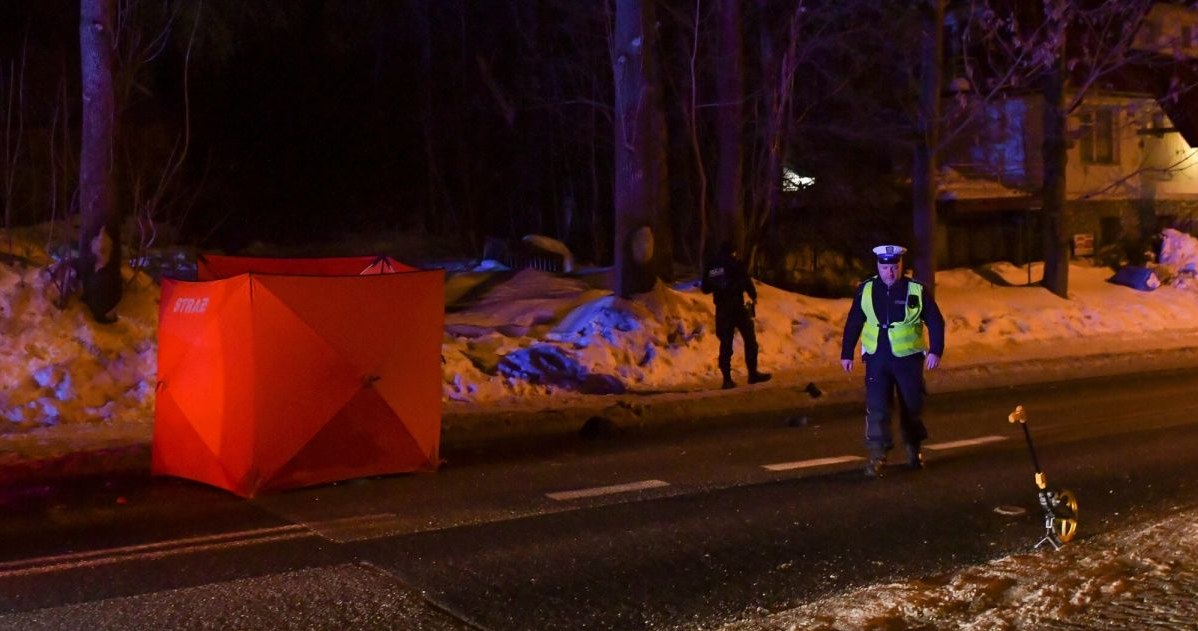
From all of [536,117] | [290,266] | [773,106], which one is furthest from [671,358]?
[536,117]

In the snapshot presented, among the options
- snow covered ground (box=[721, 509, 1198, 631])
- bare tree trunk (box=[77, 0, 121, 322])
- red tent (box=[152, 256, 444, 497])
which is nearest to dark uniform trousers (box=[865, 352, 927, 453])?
snow covered ground (box=[721, 509, 1198, 631])

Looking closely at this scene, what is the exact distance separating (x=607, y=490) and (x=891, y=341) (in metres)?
2.32

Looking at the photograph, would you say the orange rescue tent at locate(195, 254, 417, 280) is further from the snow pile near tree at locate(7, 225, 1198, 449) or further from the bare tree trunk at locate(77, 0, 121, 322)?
the bare tree trunk at locate(77, 0, 121, 322)

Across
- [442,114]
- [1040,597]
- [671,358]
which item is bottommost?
[671,358]

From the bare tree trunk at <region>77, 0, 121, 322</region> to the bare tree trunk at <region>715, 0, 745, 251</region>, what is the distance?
29.0 ft

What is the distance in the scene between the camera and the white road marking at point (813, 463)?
963 centimetres

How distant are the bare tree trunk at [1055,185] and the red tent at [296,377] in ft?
56.9

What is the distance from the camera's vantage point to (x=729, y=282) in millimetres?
13500

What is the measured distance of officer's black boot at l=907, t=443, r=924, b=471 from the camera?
9.23 meters

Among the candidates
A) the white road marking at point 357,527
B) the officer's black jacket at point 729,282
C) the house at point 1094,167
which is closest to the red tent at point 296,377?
the white road marking at point 357,527

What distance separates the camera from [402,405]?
9.00 metres

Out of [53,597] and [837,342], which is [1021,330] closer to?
[837,342]

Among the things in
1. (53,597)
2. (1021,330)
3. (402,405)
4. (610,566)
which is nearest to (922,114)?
(1021,330)

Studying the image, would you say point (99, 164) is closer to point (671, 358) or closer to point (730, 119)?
point (671, 358)
